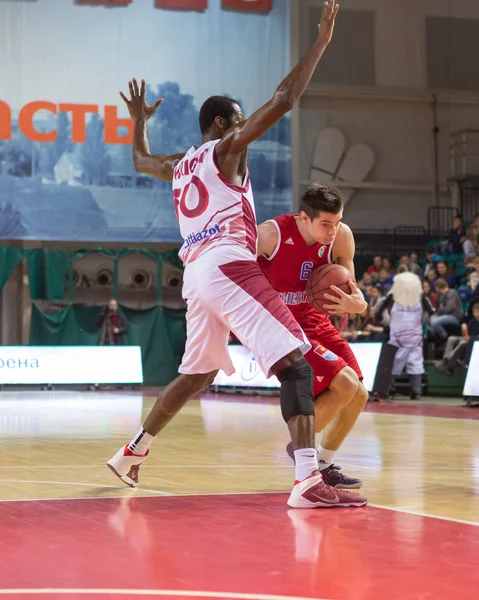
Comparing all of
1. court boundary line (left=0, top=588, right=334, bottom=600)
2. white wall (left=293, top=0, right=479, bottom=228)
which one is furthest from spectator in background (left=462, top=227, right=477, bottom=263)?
court boundary line (left=0, top=588, right=334, bottom=600)

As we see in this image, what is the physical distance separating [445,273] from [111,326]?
734 centimetres

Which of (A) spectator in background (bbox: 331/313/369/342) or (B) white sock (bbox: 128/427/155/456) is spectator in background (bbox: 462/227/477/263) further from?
(B) white sock (bbox: 128/427/155/456)

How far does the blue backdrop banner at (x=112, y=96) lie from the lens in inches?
844

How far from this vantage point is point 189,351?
539 centimetres

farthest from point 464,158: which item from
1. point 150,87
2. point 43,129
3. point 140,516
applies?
point 140,516

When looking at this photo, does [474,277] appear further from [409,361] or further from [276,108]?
[276,108]

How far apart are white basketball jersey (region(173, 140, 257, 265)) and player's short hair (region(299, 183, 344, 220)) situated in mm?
407

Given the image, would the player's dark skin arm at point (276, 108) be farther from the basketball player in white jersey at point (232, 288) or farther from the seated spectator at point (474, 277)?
the seated spectator at point (474, 277)

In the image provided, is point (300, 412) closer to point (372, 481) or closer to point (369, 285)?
point (372, 481)

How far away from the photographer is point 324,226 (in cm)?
556

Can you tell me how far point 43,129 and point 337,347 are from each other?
1674 cm

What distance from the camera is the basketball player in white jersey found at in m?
4.94

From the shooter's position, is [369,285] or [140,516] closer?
[140,516]

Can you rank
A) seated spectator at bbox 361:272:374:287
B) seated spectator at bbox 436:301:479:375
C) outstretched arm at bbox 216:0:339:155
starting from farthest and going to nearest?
1. seated spectator at bbox 361:272:374:287
2. seated spectator at bbox 436:301:479:375
3. outstretched arm at bbox 216:0:339:155
